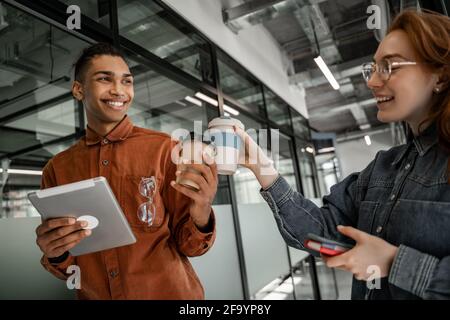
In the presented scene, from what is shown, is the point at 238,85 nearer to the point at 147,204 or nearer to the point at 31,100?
the point at 31,100

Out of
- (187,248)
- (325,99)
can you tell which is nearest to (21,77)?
(187,248)

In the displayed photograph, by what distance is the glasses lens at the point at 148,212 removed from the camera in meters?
0.73

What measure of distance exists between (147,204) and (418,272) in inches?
22.2

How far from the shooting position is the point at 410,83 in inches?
20.0

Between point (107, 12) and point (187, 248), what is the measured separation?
3.51 feet

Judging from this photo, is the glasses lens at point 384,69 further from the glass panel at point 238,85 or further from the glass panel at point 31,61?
the glass panel at point 238,85

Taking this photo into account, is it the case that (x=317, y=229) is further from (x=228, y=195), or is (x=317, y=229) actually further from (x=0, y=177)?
(x=228, y=195)

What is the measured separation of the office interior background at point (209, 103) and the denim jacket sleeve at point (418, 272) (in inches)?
10.1

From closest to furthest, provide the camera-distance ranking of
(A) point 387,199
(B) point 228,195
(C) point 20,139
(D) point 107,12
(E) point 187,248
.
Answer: (A) point 387,199, (E) point 187,248, (C) point 20,139, (D) point 107,12, (B) point 228,195

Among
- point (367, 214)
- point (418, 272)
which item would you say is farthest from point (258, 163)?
point (418, 272)

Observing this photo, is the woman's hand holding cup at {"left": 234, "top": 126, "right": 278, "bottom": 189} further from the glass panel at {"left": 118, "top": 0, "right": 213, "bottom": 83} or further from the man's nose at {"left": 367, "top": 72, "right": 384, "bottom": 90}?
the glass panel at {"left": 118, "top": 0, "right": 213, "bottom": 83}

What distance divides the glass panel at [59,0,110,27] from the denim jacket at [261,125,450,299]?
1.04 metres

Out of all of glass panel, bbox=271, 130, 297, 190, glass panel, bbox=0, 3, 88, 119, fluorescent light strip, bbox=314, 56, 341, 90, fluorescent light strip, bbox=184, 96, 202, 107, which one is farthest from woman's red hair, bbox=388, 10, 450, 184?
fluorescent light strip, bbox=184, 96, 202, 107

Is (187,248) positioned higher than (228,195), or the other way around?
(228,195)
